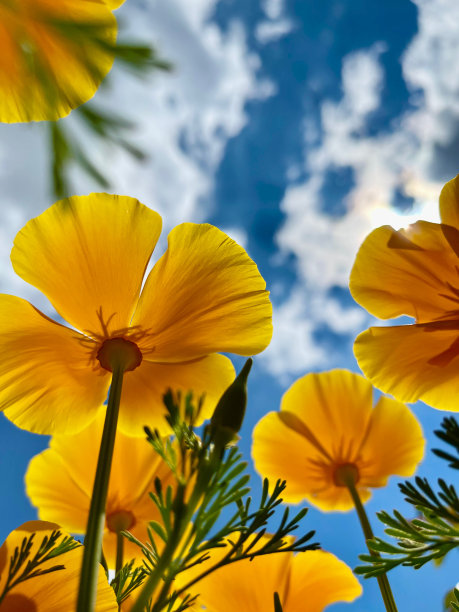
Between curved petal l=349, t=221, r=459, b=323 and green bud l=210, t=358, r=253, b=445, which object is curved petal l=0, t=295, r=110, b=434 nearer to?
green bud l=210, t=358, r=253, b=445

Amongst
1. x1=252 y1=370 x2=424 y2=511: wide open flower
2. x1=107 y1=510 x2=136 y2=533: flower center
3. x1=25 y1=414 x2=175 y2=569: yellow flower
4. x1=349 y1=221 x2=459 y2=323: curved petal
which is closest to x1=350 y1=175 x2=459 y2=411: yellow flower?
x1=349 y1=221 x2=459 y2=323: curved petal

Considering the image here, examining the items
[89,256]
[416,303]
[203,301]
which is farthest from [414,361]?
[89,256]

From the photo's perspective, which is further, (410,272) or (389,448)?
(389,448)

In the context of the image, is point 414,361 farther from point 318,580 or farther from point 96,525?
point 96,525

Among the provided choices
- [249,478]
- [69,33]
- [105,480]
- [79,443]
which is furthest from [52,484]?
[69,33]

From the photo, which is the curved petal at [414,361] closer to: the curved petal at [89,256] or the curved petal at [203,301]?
the curved petal at [203,301]

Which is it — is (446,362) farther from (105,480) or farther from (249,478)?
(105,480)

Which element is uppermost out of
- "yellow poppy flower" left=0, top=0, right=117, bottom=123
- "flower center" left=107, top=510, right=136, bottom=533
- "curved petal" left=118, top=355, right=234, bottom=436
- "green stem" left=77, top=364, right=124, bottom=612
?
"yellow poppy flower" left=0, top=0, right=117, bottom=123
